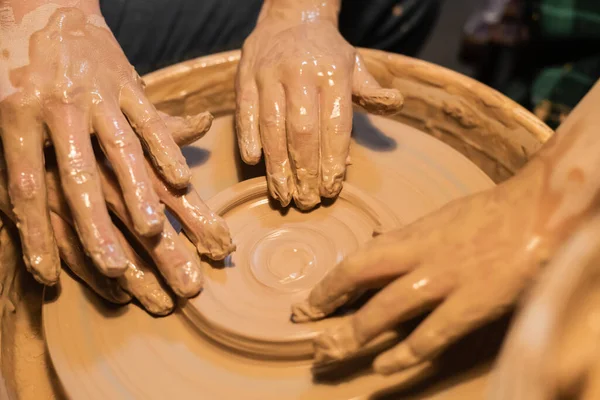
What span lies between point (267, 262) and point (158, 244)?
265 mm

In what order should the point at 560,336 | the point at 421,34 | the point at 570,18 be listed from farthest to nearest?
the point at 421,34, the point at 570,18, the point at 560,336

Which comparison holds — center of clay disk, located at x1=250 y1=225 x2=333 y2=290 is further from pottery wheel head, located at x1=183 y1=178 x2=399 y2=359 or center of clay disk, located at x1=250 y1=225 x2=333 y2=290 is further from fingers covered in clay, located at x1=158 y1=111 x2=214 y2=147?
fingers covered in clay, located at x1=158 y1=111 x2=214 y2=147

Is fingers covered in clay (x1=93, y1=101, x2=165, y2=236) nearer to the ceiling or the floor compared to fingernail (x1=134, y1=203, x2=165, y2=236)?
nearer to the ceiling

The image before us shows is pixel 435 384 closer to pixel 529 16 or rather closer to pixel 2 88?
pixel 2 88

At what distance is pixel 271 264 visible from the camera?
120 centimetres

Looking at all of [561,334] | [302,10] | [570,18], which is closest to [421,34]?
[570,18]

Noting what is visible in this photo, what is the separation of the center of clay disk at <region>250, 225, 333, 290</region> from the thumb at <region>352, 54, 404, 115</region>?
14.1 inches

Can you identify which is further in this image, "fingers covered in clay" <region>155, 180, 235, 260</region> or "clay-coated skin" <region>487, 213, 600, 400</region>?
"fingers covered in clay" <region>155, 180, 235, 260</region>

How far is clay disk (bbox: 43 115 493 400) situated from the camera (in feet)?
3.42

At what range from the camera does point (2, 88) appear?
1.09 metres

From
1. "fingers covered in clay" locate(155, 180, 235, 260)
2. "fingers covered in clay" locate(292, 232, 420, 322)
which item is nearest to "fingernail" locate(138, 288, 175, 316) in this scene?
"fingers covered in clay" locate(155, 180, 235, 260)

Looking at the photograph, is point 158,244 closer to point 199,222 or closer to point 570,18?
point 199,222

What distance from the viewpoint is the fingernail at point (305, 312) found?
1045mm

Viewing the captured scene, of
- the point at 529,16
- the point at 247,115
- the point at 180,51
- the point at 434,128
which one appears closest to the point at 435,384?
the point at 247,115
